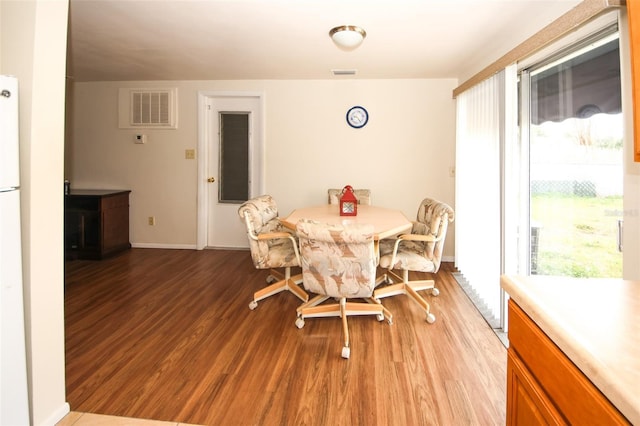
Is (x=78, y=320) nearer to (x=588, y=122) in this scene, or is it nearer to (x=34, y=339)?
(x=34, y=339)

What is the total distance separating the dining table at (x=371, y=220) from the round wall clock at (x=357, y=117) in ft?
4.45

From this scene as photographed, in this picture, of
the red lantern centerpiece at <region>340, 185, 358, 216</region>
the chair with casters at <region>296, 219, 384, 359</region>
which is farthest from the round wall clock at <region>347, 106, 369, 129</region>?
the chair with casters at <region>296, 219, 384, 359</region>

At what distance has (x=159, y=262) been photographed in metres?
4.37

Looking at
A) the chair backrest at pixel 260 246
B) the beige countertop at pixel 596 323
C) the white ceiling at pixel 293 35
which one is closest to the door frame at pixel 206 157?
the white ceiling at pixel 293 35

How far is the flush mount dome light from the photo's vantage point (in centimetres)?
276

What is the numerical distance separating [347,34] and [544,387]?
2.64 m

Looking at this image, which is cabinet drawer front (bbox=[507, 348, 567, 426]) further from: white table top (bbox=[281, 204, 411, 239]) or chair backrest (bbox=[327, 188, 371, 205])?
chair backrest (bbox=[327, 188, 371, 205])

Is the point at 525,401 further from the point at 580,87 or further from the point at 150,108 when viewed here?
the point at 150,108

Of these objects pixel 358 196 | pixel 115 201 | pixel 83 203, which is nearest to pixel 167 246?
pixel 115 201

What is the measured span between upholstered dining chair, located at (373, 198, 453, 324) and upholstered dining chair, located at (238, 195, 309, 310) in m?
0.73

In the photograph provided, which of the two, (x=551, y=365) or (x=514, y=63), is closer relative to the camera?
(x=551, y=365)

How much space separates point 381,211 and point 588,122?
183 centimetres

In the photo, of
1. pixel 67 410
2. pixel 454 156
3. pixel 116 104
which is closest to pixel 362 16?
pixel 454 156

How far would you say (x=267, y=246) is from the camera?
2996 mm
